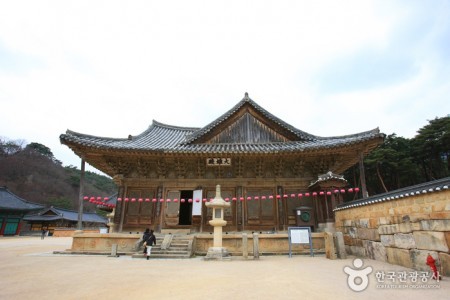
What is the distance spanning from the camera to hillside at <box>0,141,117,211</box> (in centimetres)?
6431

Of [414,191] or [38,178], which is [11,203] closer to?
[38,178]

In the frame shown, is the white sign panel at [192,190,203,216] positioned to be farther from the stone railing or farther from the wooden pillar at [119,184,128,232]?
the stone railing

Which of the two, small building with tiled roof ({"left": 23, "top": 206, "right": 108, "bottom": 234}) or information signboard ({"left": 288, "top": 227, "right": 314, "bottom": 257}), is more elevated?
small building with tiled roof ({"left": 23, "top": 206, "right": 108, "bottom": 234})

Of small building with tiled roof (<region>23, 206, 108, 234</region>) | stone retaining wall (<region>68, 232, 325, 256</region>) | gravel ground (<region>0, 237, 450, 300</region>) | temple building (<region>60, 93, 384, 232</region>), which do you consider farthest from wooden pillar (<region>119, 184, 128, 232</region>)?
A: small building with tiled roof (<region>23, 206, 108, 234</region>)

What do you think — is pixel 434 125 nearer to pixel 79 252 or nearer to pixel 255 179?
pixel 255 179

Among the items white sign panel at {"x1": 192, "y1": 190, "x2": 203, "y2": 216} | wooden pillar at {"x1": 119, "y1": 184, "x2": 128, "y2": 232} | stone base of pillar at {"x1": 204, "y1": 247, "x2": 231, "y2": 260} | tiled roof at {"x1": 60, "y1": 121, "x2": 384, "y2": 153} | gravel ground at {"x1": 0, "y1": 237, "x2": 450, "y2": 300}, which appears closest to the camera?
gravel ground at {"x1": 0, "y1": 237, "x2": 450, "y2": 300}

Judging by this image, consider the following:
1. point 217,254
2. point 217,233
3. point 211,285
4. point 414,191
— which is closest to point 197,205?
point 217,233

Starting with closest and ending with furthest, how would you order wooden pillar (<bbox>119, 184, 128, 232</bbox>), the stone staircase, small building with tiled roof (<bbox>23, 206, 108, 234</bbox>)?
1. the stone staircase
2. wooden pillar (<bbox>119, 184, 128, 232</bbox>)
3. small building with tiled roof (<bbox>23, 206, 108, 234</bbox>)

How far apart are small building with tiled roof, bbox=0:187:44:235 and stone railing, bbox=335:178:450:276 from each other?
47.5 metres

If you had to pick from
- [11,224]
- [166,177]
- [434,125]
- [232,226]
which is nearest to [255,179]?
[232,226]

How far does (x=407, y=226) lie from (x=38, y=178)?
8591 cm

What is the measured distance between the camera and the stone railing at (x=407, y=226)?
6133 mm

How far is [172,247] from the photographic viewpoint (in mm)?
12516

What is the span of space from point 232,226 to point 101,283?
9.52m
